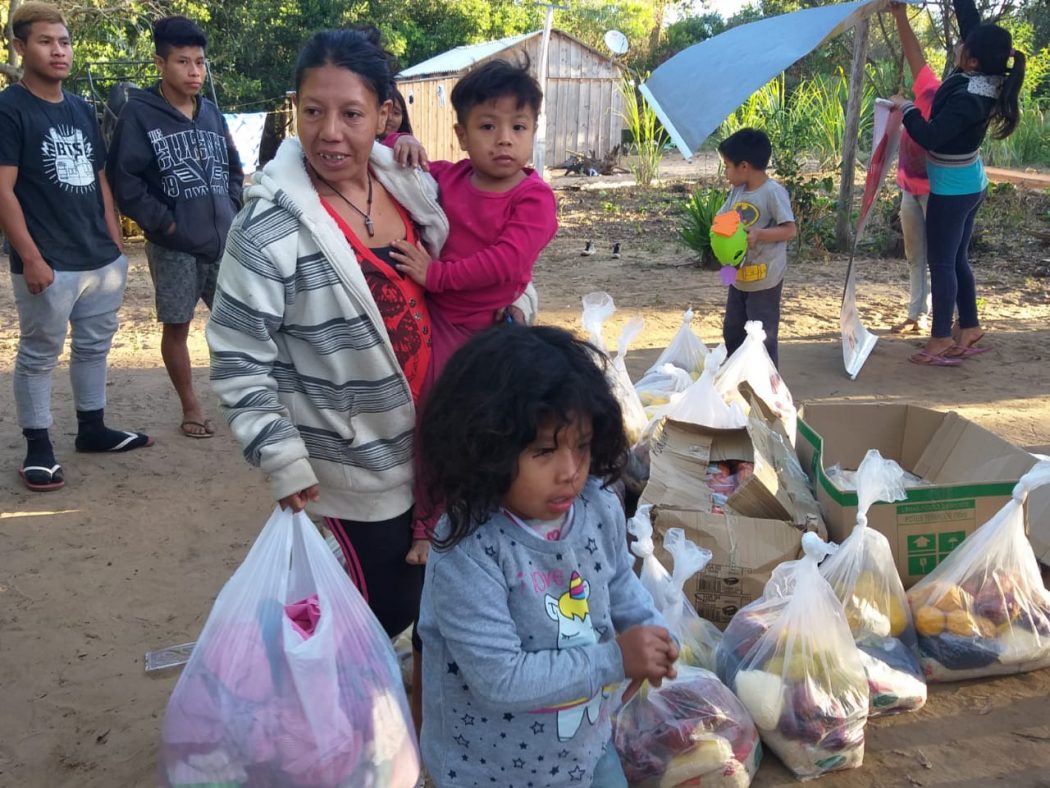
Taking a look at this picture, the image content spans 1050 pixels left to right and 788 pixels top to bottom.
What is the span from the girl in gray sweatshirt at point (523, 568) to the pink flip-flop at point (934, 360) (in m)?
4.37

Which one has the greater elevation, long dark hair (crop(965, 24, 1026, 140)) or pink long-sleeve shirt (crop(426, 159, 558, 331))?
long dark hair (crop(965, 24, 1026, 140))

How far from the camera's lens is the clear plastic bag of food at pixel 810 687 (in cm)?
212

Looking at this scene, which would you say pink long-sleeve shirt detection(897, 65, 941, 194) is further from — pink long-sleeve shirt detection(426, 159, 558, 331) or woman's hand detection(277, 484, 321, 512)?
woman's hand detection(277, 484, 321, 512)

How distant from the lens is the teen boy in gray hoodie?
12.4 feet

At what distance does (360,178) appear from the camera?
1864mm

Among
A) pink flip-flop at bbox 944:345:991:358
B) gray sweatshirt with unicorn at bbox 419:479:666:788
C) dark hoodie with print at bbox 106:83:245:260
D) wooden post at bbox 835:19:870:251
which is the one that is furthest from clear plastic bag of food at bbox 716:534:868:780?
wooden post at bbox 835:19:870:251

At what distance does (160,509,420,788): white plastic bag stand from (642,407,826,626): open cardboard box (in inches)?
42.5

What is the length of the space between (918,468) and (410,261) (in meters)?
2.24

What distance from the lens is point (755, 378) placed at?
3266mm

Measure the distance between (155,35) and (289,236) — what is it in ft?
8.64

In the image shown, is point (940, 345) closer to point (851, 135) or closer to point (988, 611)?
point (851, 135)

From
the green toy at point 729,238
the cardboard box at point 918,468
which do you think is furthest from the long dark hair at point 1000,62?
the cardboard box at point 918,468

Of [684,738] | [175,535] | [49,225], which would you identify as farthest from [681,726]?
[49,225]

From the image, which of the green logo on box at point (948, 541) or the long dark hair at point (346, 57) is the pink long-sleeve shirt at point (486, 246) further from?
the green logo on box at point (948, 541)
